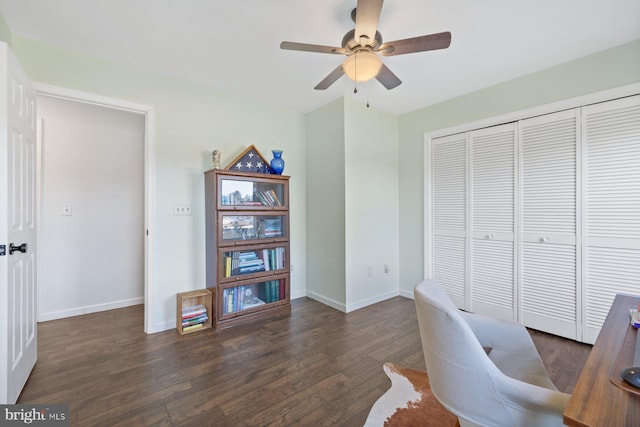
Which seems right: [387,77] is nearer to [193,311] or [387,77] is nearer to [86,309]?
[193,311]

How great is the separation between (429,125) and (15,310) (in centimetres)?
412

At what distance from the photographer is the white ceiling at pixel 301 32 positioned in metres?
1.81

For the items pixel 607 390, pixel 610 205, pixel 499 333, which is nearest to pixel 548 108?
pixel 610 205

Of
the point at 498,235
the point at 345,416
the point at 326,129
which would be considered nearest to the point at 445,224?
the point at 498,235

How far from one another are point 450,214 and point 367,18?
249 cm

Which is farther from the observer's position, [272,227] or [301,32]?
[272,227]

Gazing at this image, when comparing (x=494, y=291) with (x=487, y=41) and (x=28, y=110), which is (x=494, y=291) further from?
(x=28, y=110)

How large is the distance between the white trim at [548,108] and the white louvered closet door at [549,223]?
0.19 feet

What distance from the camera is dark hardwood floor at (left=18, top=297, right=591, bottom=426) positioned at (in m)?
1.62

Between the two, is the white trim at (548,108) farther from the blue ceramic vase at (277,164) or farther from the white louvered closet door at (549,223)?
the blue ceramic vase at (277,164)

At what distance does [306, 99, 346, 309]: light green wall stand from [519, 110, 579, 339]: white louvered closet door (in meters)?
1.86

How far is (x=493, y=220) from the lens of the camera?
298 centimetres

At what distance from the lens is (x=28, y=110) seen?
1.92 meters

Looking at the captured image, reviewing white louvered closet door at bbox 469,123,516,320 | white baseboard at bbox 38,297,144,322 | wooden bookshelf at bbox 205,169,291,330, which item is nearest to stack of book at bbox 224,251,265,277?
wooden bookshelf at bbox 205,169,291,330
